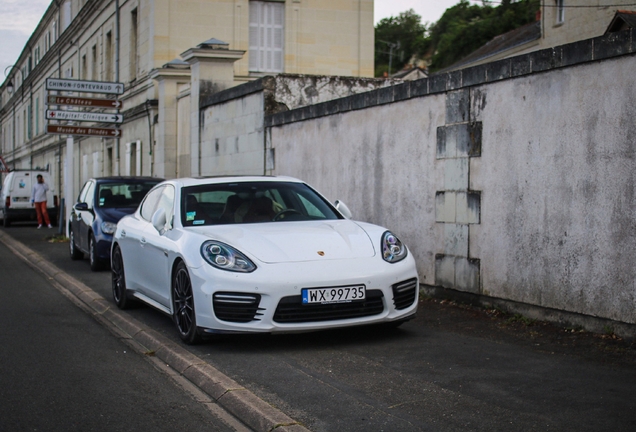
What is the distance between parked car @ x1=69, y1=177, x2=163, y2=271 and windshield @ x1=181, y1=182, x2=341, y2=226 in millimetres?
5989

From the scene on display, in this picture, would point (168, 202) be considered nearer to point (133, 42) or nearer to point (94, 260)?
point (94, 260)

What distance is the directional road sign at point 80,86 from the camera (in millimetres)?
20098

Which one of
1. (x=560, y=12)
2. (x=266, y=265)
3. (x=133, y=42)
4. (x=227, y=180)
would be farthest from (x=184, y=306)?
(x=560, y=12)

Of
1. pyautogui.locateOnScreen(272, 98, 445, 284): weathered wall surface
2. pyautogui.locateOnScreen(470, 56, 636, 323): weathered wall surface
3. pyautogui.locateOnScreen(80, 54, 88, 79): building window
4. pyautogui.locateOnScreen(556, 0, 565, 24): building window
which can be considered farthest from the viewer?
pyautogui.locateOnScreen(556, 0, 565, 24): building window

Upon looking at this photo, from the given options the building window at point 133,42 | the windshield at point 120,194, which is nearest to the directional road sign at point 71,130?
the windshield at point 120,194

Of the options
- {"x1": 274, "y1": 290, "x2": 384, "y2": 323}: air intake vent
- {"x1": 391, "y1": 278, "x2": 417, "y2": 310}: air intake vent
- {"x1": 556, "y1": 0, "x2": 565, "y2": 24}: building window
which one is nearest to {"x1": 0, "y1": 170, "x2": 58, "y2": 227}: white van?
{"x1": 391, "y1": 278, "x2": 417, "y2": 310}: air intake vent

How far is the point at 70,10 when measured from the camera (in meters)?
44.7

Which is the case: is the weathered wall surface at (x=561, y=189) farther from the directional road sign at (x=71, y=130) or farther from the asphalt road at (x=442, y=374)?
the directional road sign at (x=71, y=130)

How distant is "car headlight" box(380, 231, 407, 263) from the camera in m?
7.10

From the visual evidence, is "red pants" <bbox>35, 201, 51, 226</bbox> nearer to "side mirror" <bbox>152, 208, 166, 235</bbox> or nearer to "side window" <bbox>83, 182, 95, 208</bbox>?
"side window" <bbox>83, 182, 95, 208</bbox>

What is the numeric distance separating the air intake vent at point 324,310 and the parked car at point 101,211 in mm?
7616

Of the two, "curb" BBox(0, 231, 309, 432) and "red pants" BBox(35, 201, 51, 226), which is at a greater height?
"red pants" BBox(35, 201, 51, 226)

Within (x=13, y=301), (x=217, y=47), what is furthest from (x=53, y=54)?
(x=13, y=301)

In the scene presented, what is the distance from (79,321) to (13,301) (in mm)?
1929
